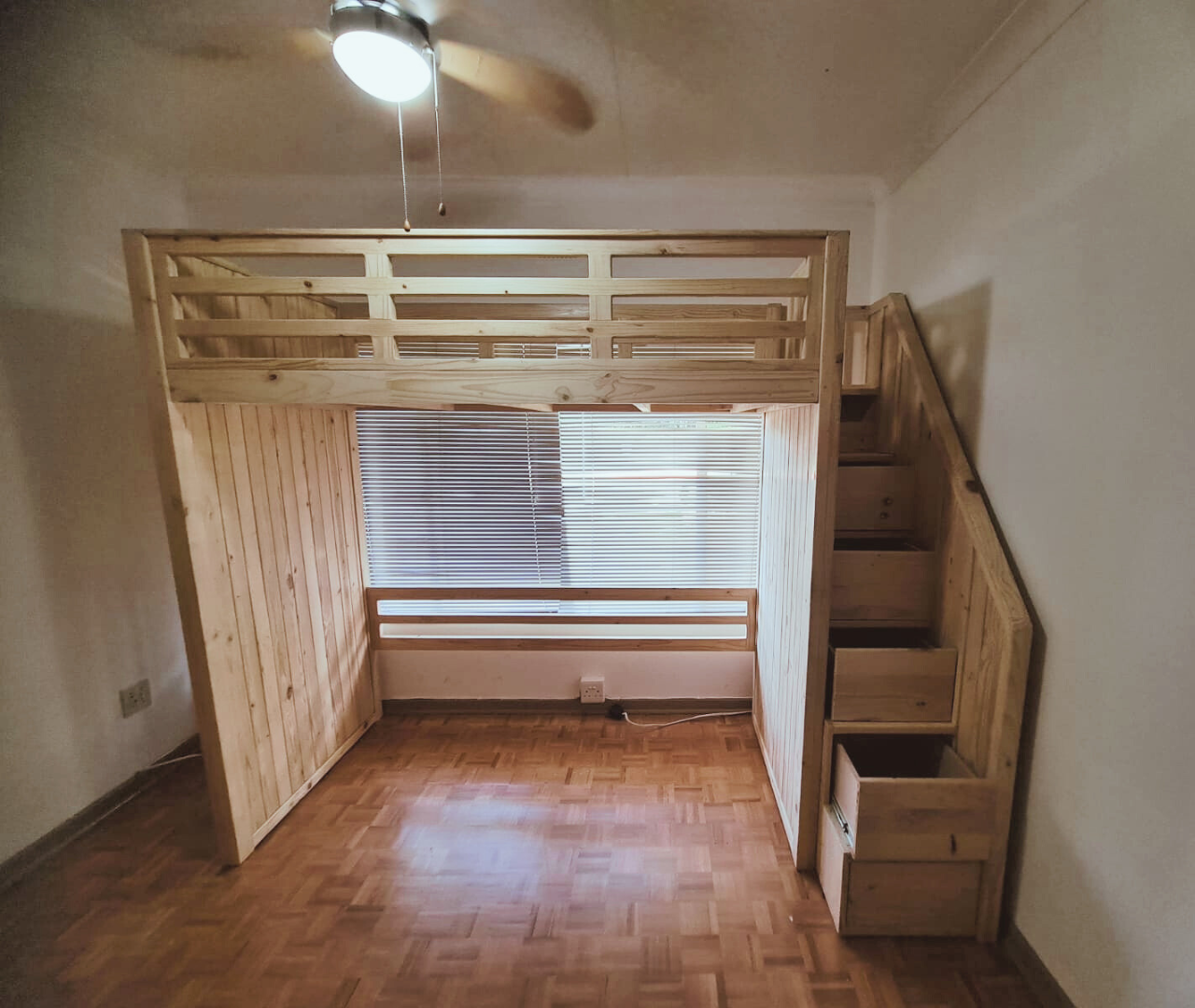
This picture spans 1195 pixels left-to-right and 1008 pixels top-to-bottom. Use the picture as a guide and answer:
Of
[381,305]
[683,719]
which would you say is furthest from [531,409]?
[683,719]

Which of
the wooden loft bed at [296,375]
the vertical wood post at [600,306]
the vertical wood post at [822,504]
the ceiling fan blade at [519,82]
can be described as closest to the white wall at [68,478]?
the wooden loft bed at [296,375]

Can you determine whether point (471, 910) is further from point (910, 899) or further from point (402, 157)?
point (402, 157)

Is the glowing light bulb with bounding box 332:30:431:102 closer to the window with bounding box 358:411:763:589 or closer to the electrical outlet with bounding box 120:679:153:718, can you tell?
the window with bounding box 358:411:763:589

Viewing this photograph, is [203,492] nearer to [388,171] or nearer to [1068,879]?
[388,171]

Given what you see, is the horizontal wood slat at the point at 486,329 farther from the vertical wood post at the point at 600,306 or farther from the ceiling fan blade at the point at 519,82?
the ceiling fan blade at the point at 519,82

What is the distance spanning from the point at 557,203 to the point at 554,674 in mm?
2226

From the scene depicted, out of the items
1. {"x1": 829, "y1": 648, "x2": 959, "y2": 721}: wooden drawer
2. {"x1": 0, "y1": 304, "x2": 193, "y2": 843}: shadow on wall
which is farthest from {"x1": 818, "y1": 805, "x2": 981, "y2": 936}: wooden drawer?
{"x1": 0, "y1": 304, "x2": 193, "y2": 843}: shadow on wall

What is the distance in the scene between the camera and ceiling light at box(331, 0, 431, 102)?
112cm

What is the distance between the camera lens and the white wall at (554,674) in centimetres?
238

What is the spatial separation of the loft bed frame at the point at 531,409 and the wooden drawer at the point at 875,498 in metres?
0.01

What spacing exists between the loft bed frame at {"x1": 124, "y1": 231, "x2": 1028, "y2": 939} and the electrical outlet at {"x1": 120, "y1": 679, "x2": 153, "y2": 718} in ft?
2.10

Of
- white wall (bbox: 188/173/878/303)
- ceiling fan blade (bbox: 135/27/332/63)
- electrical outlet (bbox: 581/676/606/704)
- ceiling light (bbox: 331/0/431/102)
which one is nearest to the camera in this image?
ceiling light (bbox: 331/0/431/102)

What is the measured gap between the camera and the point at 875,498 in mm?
1565

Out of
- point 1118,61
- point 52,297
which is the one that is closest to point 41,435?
point 52,297
